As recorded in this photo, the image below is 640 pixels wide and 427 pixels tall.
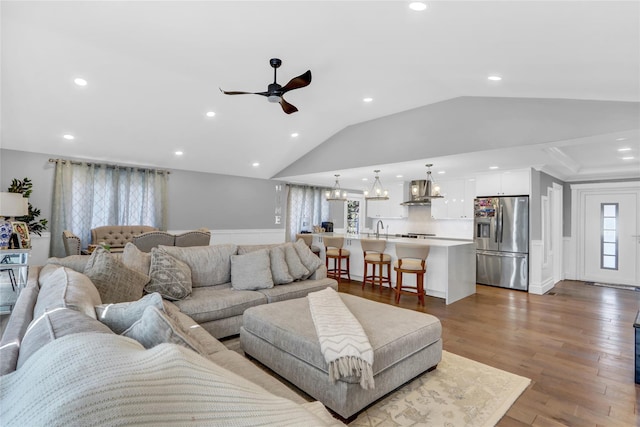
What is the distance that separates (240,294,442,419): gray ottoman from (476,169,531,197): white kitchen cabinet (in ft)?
14.9

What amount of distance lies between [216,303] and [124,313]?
5.74 ft

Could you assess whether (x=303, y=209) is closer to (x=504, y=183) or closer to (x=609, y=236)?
(x=504, y=183)

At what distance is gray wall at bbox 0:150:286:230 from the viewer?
213 inches

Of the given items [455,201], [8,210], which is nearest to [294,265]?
[8,210]

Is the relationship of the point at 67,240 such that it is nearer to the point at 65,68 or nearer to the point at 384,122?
the point at 65,68

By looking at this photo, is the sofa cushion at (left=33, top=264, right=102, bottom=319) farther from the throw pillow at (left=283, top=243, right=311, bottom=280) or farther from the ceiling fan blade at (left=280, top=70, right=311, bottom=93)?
the ceiling fan blade at (left=280, top=70, right=311, bottom=93)

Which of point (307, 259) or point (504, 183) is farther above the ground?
point (504, 183)

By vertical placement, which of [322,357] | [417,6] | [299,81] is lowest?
[322,357]

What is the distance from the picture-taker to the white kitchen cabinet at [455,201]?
708 cm

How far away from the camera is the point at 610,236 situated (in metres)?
6.36

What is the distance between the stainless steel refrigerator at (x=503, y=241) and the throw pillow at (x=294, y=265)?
4.10 metres

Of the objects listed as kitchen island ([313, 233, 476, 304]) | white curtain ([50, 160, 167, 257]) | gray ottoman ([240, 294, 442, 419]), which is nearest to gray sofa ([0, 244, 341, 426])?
gray ottoman ([240, 294, 442, 419])

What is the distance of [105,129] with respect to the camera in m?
5.15

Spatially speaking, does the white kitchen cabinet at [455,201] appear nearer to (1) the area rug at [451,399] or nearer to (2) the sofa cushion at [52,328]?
(1) the area rug at [451,399]
